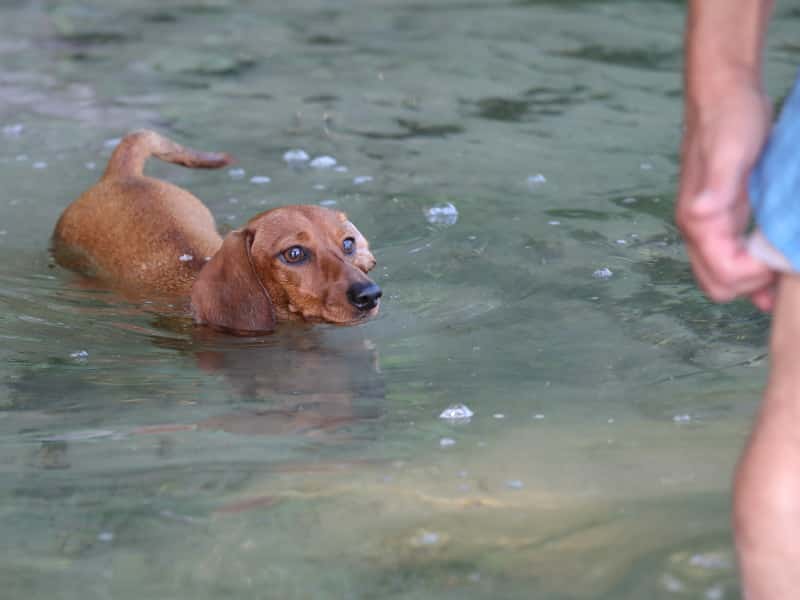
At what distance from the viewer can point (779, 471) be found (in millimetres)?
1674

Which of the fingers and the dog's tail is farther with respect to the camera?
the dog's tail

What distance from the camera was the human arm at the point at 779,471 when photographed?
1.65m

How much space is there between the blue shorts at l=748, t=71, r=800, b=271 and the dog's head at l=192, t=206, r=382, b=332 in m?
2.73

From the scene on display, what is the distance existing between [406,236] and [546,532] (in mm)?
3035

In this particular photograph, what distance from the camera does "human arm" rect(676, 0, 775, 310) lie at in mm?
1675

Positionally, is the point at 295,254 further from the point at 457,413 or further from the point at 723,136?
the point at 723,136

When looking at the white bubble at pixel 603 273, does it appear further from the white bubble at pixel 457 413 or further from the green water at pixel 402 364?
the white bubble at pixel 457 413

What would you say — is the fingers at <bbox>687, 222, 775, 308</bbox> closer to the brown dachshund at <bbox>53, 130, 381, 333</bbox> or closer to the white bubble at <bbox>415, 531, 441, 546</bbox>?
the white bubble at <bbox>415, 531, 441, 546</bbox>

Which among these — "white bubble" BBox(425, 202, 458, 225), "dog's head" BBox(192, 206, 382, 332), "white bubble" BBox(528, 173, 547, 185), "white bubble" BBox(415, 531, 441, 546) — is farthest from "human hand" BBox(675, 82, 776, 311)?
"white bubble" BBox(528, 173, 547, 185)

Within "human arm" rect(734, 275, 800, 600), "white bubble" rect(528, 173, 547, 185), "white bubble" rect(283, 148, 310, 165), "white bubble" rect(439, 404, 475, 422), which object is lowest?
"white bubble" rect(283, 148, 310, 165)

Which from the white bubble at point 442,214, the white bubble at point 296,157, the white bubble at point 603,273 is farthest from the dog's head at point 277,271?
the white bubble at point 296,157

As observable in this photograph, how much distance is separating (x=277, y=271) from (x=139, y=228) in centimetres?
89

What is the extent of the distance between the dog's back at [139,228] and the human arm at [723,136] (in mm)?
3411

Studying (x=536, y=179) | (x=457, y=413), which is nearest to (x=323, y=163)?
(x=536, y=179)
